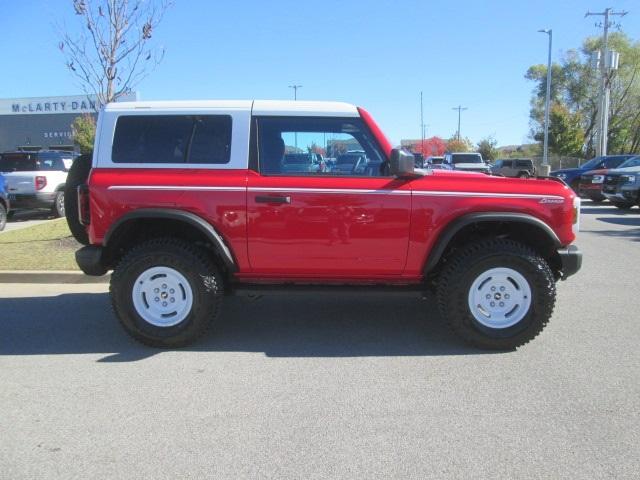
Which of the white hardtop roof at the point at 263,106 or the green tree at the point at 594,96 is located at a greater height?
the green tree at the point at 594,96

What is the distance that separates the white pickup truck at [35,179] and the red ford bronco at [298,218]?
9.51 m

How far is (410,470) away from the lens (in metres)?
2.86

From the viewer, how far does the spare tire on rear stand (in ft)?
16.8

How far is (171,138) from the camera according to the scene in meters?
4.66

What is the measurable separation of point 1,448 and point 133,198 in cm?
211

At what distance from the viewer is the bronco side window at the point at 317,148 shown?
4.59 meters

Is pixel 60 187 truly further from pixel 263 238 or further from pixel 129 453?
pixel 129 453

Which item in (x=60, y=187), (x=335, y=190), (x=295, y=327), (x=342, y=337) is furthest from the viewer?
(x=60, y=187)

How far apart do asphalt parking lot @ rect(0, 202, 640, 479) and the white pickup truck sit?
26.6ft

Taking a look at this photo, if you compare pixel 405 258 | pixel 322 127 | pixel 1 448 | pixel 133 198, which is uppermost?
pixel 322 127

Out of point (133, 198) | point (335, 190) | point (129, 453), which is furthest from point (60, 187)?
point (129, 453)

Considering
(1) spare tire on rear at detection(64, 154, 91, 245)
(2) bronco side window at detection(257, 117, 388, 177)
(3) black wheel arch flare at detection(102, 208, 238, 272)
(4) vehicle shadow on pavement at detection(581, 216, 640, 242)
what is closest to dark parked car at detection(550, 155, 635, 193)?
(4) vehicle shadow on pavement at detection(581, 216, 640, 242)

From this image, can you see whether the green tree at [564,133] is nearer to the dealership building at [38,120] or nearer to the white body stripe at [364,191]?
the dealership building at [38,120]

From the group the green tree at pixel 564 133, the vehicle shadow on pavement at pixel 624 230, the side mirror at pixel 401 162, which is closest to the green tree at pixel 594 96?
the green tree at pixel 564 133
